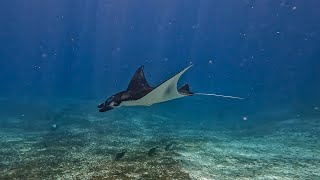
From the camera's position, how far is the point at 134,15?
86312mm

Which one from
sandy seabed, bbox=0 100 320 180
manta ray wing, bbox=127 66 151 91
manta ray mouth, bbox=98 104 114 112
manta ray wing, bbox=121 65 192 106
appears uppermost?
manta ray wing, bbox=127 66 151 91

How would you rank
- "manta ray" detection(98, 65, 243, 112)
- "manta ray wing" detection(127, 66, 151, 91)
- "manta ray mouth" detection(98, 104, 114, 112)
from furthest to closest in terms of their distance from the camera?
"manta ray wing" detection(127, 66, 151, 91)
"manta ray" detection(98, 65, 243, 112)
"manta ray mouth" detection(98, 104, 114, 112)

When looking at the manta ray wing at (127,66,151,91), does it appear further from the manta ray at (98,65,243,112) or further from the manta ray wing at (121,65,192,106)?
the manta ray wing at (121,65,192,106)

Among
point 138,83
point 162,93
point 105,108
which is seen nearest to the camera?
point 105,108

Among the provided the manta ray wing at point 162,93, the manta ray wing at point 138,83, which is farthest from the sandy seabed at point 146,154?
the manta ray wing at point 138,83

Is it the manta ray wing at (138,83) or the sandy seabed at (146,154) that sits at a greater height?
the manta ray wing at (138,83)

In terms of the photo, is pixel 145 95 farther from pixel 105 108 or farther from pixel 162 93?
pixel 105 108

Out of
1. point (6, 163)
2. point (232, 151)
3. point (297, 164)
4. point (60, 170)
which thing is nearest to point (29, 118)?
point (6, 163)

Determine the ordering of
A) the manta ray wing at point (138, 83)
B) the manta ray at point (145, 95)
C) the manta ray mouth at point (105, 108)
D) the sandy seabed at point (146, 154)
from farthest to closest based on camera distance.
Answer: the sandy seabed at point (146, 154) < the manta ray wing at point (138, 83) < the manta ray at point (145, 95) < the manta ray mouth at point (105, 108)

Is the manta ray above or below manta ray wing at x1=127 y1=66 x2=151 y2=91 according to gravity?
below

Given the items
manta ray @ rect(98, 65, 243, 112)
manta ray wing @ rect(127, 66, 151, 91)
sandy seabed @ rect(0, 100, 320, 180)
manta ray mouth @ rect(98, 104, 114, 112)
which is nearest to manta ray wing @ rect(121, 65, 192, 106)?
manta ray @ rect(98, 65, 243, 112)

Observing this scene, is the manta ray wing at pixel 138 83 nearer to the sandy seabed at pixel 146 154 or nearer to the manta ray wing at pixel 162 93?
the manta ray wing at pixel 162 93

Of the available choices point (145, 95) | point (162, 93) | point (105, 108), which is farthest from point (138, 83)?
point (105, 108)

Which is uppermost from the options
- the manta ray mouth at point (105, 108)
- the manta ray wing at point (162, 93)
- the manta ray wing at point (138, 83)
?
the manta ray wing at point (138, 83)
